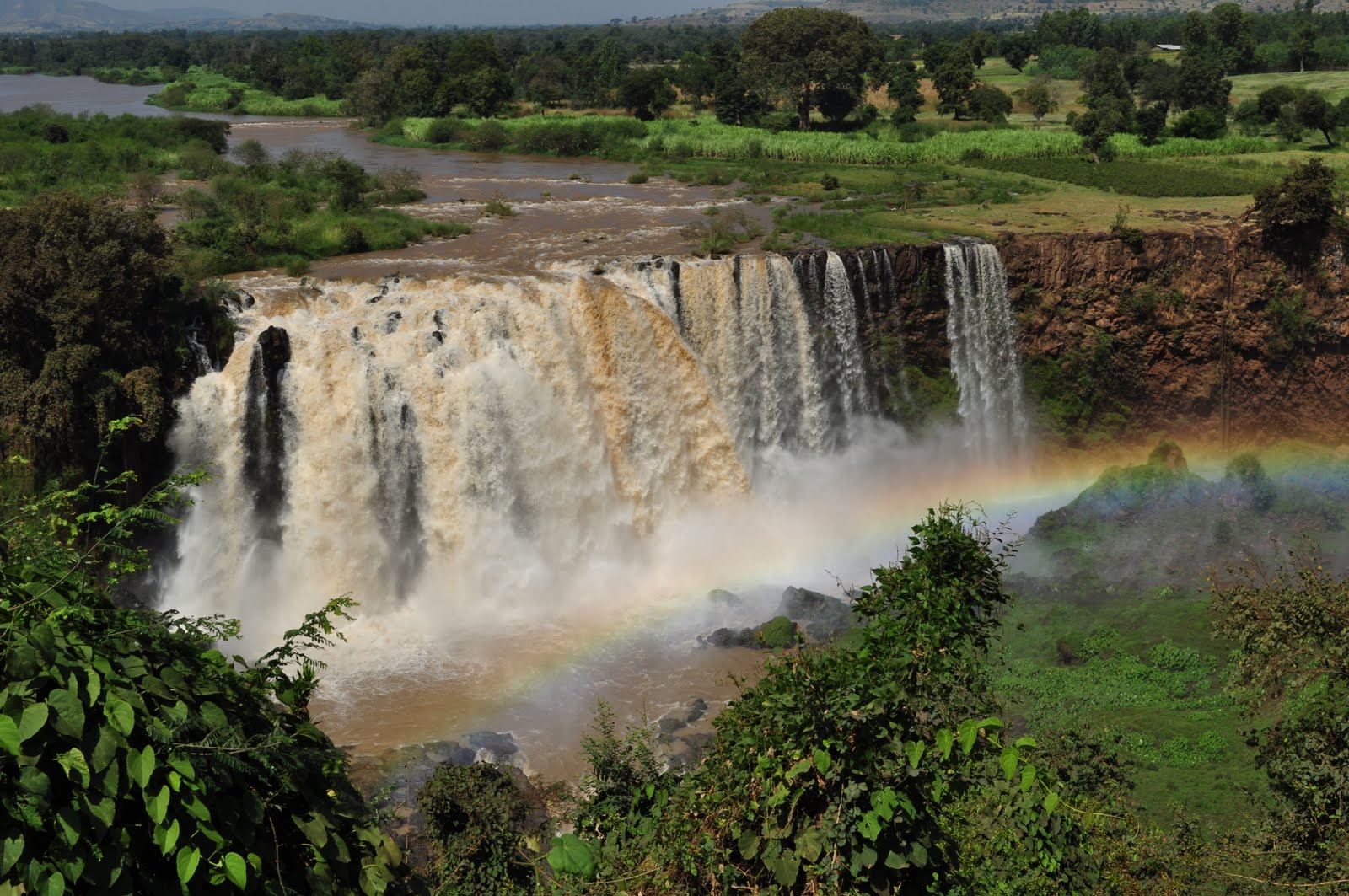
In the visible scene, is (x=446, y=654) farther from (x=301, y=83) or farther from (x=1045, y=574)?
(x=301, y=83)

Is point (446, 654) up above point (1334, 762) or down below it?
below

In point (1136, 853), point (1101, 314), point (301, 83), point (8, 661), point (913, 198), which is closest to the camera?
point (8, 661)

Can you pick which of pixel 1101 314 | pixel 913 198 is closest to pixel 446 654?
pixel 1101 314

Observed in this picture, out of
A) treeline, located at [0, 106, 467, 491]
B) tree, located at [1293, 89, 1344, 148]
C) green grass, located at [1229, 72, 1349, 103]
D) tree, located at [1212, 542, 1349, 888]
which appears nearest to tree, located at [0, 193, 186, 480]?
treeline, located at [0, 106, 467, 491]

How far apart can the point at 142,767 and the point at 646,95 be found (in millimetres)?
57164

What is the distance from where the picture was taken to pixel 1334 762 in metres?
11.1

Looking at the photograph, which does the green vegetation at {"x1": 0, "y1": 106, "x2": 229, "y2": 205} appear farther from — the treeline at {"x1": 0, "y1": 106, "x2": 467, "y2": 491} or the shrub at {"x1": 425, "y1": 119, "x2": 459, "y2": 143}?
the shrub at {"x1": 425, "y1": 119, "x2": 459, "y2": 143}

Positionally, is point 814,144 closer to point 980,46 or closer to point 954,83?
point 954,83

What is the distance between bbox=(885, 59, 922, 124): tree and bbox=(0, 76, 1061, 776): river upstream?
2927cm

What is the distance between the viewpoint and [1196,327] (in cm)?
2747

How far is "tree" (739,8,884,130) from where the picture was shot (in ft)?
176

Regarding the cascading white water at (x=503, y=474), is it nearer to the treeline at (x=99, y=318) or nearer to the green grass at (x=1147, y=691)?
the treeline at (x=99, y=318)

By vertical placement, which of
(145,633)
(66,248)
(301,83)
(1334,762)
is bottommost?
(1334,762)

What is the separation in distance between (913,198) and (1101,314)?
893 cm
